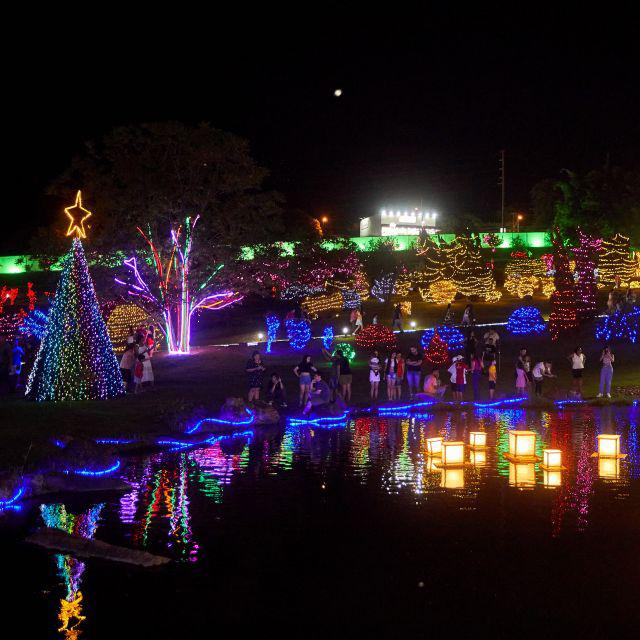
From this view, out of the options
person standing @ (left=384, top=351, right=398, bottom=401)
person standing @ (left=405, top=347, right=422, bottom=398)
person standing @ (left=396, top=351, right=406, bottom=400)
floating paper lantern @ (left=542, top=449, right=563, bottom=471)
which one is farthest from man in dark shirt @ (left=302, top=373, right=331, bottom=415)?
floating paper lantern @ (left=542, top=449, right=563, bottom=471)

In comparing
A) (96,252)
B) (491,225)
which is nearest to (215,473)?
(96,252)

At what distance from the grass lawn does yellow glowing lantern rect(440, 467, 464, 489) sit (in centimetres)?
630

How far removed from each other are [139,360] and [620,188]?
60.4 metres

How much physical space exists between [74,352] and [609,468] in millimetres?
12138

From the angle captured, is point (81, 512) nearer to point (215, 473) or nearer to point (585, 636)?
point (215, 473)

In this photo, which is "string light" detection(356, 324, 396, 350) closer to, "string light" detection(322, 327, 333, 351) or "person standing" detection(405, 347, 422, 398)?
"string light" detection(322, 327, 333, 351)

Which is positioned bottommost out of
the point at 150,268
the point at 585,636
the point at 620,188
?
the point at 585,636

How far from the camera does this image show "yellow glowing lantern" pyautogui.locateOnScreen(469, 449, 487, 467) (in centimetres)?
1548

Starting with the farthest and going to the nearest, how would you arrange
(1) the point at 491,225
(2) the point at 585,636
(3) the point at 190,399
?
(1) the point at 491,225, (3) the point at 190,399, (2) the point at 585,636

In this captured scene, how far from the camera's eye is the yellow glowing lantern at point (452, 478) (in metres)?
13.6

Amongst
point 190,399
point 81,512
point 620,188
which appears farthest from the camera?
point 620,188

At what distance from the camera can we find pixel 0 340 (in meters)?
25.7

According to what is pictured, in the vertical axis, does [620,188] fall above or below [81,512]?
above

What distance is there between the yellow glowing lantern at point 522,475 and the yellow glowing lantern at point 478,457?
0.50 m
